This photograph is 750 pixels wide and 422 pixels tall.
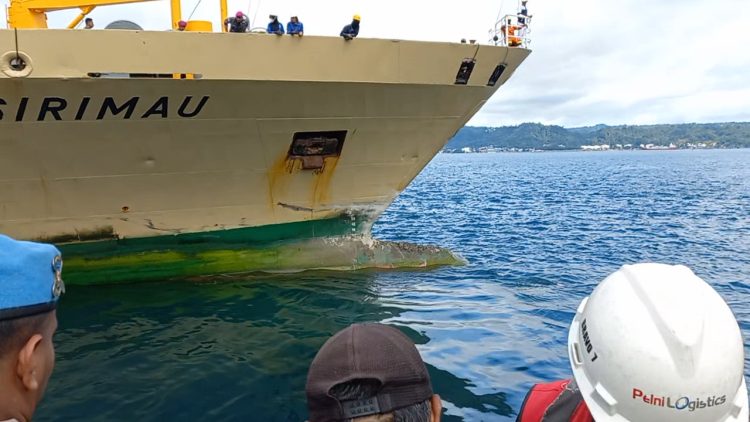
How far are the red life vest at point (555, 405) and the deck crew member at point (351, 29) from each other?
626 centimetres

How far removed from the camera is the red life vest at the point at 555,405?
229 cm

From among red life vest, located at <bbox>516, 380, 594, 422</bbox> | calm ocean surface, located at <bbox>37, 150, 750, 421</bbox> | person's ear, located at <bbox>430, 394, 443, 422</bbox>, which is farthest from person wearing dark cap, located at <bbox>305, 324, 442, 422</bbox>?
calm ocean surface, located at <bbox>37, 150, 750, 421</bbox>

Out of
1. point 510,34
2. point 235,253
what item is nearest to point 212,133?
point 235,253

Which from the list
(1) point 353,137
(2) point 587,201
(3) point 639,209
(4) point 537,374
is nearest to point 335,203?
(1) point 353,137

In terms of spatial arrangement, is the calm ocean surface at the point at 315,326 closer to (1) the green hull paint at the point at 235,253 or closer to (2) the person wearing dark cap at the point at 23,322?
(1) the green hull paint at the point at 235,253

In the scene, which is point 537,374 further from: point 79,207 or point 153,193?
point 79,207

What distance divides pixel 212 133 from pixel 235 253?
228cm

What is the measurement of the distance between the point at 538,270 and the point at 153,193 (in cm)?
738

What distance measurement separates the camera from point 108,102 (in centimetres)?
A: 710

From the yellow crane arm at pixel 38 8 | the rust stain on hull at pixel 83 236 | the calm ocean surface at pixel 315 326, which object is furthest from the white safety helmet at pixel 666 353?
the yellow crane arm at pixel 38 8

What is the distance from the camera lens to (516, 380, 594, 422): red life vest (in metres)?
2.29

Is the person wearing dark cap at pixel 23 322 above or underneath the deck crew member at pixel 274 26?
underneath

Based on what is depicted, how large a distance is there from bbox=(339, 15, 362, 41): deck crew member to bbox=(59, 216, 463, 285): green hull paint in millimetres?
3364

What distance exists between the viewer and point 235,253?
917cm
